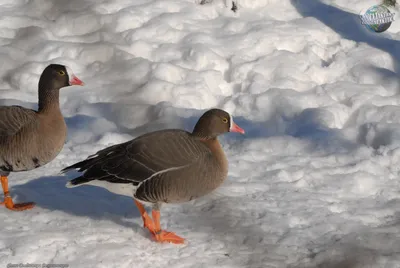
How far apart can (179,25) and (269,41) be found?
1384 millimetres

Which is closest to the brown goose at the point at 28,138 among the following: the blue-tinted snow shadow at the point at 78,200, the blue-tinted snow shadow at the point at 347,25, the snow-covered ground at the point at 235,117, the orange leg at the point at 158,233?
the blue-tinted snow shadow at the point at 78,200

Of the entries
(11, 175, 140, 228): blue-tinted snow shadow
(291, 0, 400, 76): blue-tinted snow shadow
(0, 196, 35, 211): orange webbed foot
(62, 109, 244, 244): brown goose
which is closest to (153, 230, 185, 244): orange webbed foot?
(62, 109, 244, 244): brown goose

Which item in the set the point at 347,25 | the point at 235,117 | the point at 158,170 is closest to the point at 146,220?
the point at 158,170

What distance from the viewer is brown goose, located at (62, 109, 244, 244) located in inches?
190

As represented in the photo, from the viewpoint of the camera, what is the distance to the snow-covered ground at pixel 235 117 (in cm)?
489

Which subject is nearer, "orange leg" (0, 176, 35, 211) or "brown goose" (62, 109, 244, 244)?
"brown goose" (62, 109, 244, 244)

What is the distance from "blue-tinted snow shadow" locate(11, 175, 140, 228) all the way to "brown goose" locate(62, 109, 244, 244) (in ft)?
1.58

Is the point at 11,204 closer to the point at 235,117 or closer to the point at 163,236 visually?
the point at 163,236

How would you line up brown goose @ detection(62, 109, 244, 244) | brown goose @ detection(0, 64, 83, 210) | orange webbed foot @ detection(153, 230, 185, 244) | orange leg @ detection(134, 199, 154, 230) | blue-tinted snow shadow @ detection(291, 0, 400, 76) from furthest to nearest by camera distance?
blue-tinted snow shadow @ detection(291, 0, 400, 76) < brown goose @ detection(0, 64, 83, 210) < orange leg @ detection(134, 199, 154, 230) < orange webbed foot @ detection(153, 230, 185, 244) < brown goose @ detection(62, 109, 244, 244)

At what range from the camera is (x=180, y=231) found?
5195 mm

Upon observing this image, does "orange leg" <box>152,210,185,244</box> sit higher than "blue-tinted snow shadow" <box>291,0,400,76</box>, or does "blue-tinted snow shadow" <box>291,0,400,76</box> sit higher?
"blue-tinted snow shadow" <box>291,0,400,76</box>

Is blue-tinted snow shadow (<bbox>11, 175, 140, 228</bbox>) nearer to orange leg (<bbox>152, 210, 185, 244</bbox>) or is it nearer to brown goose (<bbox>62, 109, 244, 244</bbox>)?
orange leg (<bbox>152, 210, 185, 244</bbox>)

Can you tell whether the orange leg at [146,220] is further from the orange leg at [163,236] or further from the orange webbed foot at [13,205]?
the orange webbed foot at [13,205]

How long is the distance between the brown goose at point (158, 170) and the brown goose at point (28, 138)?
570 mm
